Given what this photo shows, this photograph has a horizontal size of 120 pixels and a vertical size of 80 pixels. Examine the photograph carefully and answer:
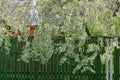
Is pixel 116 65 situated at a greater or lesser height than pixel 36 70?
greater

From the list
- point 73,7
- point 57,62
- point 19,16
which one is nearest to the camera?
point 73,7

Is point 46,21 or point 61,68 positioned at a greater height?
point 46,21

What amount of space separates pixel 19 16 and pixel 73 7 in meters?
1.21

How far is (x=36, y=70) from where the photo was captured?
759 cm

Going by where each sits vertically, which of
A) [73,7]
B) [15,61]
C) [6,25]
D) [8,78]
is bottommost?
[8,78]

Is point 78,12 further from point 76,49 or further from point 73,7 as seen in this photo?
point 76,49

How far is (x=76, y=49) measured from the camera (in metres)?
6.25

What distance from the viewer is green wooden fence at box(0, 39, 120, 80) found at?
7.35m

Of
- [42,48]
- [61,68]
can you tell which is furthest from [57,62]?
[42,48]

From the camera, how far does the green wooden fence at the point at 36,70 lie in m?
7.35

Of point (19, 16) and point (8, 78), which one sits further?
point (8, 78)

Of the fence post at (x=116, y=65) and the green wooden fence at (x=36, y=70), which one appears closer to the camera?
the fence post at (x=116, y=65)

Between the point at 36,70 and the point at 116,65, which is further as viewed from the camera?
the point at 36,70

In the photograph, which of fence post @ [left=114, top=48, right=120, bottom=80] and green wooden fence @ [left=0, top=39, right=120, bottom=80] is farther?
green wooden fence @ [left=0, top=39, right=120, bottom=80]
